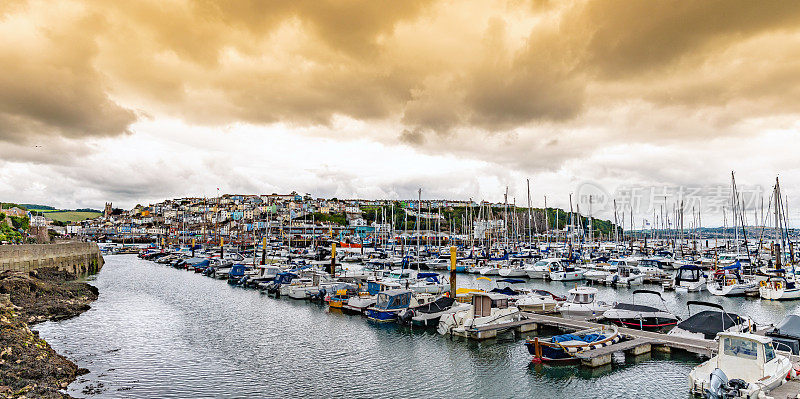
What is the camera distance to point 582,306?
32.7m

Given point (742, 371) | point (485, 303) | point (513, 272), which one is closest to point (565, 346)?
point (742, 371)

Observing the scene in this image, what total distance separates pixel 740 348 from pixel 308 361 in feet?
60.5

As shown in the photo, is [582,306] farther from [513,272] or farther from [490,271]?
[490,271]

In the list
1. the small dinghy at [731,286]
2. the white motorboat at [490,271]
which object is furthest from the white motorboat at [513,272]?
the small dinghy at [731,286]

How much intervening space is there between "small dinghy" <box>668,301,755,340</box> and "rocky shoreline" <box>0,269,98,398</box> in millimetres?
28140

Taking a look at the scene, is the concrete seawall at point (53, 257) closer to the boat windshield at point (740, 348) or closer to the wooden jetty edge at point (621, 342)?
the wooden jetty edge at point (621, 342)

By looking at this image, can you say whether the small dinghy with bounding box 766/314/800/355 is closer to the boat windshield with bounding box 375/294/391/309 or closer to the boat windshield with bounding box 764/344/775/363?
the boat windshield with bounding box 764/344/775/363

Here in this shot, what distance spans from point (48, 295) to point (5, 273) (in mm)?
5388

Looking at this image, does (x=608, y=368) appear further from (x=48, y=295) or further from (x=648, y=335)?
(x=48, y=295)

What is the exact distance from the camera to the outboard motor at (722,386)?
16.2 meters

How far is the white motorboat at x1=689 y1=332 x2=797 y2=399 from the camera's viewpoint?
16281 millimetres

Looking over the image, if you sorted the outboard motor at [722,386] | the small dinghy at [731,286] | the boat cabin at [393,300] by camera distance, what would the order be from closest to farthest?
1. the outboard motor at [722,386]
2. the boat cabin at [393,300]
3. the small dinghy at [731,286]

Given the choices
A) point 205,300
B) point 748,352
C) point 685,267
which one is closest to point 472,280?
point 685,267

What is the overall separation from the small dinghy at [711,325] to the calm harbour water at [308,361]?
1837 mm
